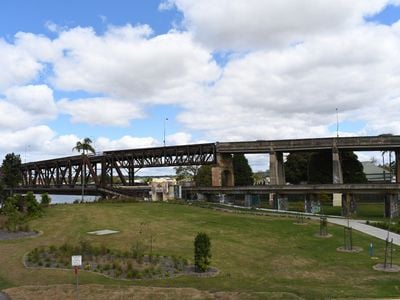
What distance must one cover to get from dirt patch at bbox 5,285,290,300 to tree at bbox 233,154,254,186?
99.6 metres

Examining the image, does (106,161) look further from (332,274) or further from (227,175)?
(332,274)

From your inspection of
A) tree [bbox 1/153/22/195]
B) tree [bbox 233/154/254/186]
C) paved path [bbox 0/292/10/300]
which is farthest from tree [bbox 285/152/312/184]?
paved path [bbox 0/292/10/300]

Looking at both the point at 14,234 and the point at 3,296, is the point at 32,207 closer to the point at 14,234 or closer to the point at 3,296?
the point at 14,234

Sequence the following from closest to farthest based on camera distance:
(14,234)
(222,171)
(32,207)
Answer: (14,234)
(32,207)
(222,171)

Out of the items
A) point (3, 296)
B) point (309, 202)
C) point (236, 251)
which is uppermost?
point (309, 202)

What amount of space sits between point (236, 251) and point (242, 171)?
295 ft

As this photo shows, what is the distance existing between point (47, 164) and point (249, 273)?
111 meters

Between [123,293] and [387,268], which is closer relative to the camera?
[123,293]

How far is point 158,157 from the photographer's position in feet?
352

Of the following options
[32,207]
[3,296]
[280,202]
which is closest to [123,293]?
[3,296]

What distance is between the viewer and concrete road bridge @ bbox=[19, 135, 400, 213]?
76062 millimetres

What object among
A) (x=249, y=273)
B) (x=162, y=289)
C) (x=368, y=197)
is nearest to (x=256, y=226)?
(x=249, y=273)

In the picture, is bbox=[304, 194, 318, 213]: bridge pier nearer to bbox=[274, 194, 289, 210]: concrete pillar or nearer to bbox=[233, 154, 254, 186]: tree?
bbox=[274, 194, 289, 210]: concrete pillar

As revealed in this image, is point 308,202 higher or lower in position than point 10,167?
lower
